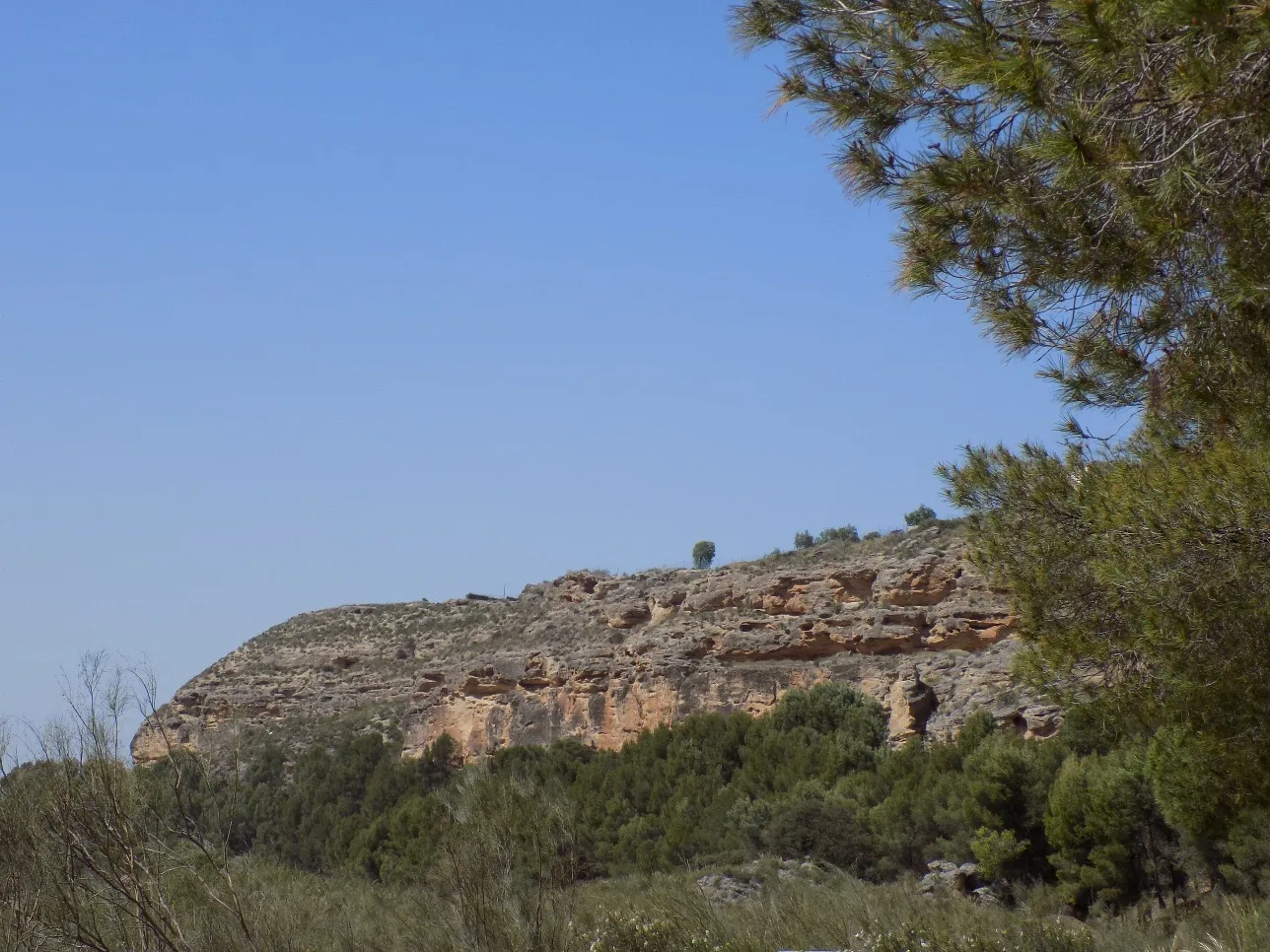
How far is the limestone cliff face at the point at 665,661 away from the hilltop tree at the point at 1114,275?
58.1ft

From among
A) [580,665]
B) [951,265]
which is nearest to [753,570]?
[580,665]

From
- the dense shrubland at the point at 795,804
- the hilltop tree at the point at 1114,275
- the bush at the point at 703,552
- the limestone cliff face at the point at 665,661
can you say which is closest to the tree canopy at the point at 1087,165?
the hilltop tree at the point at 1114,275

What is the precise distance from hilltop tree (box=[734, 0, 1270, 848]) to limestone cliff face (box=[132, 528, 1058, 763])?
58.1 ft

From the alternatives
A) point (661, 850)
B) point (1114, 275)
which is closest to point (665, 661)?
point (661, 850)

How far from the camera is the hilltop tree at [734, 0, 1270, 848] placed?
5.31 meters

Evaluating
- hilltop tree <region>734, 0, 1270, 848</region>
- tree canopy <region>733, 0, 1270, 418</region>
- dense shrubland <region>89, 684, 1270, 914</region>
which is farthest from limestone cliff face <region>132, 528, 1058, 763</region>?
tree canopy <region>733, 0, 1270, 418</region>

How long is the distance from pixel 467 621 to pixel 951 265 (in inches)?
1799

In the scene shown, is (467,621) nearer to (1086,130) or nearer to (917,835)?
(917,835)

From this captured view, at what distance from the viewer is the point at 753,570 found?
38.4 meters

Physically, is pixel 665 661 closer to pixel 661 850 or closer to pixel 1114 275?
pixel 661 850

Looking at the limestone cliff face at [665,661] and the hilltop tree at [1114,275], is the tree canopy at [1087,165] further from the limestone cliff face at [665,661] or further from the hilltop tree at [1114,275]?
the limestone cliff face at [665,661]

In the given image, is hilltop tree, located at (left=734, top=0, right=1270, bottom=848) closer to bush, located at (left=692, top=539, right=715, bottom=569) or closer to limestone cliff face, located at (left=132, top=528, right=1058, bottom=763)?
limestone cliff face, located at (left=132, top=528, right=1058, bottom=763)

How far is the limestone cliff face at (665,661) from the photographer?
30.4m

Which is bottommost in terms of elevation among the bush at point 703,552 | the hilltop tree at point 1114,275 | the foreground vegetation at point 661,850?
the foreground vegetation at point 661,850
